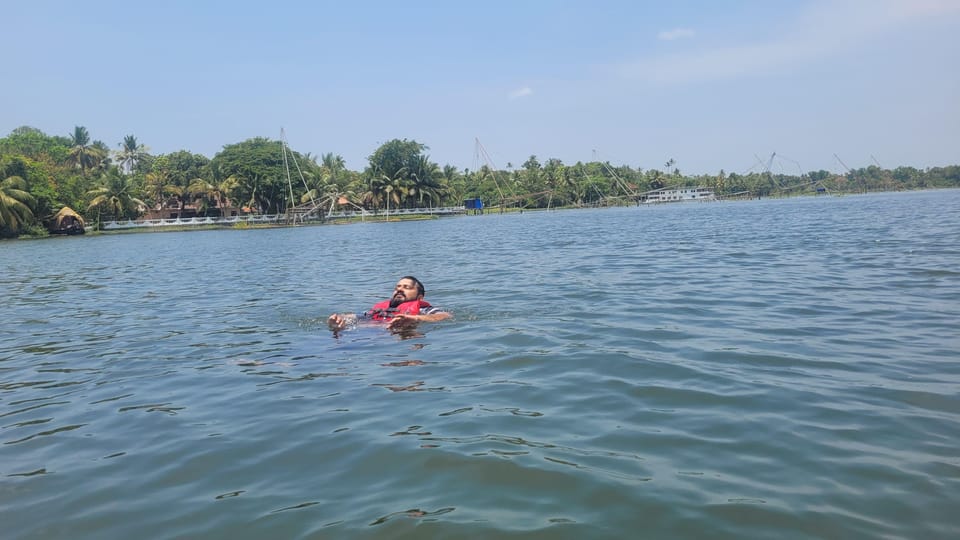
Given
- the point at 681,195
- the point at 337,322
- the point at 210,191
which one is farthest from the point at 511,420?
the point at 681,195

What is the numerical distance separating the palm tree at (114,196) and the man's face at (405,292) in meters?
81.3

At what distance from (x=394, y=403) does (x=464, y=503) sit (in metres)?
2.28

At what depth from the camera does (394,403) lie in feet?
20.3

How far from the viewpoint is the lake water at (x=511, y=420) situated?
387 centimetres

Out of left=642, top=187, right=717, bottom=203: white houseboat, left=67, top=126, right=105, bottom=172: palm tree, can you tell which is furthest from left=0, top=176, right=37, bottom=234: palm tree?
left=642, top=187, right=717, bottom=203: white houseboat

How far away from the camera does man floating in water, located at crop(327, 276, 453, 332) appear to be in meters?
9.99

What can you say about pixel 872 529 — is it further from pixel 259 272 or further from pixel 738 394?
pixel 259 272

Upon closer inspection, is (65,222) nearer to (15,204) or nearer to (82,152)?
(15,204)

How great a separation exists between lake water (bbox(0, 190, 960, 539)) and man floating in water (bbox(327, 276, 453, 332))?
0.29 m

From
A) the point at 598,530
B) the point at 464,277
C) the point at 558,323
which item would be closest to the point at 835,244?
the point at 464,277

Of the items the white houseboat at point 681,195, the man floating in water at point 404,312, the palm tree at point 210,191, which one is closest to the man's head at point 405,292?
the man floating in water at point 404,312

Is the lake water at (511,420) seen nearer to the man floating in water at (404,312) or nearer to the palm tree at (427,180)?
the man floating in water at (404,312)

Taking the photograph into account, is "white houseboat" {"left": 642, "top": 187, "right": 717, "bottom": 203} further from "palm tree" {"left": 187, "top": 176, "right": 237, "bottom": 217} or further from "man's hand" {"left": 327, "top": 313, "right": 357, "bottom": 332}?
"man's hand" {"left": 327, "top": 313, "right": 357, "bottom": 332}

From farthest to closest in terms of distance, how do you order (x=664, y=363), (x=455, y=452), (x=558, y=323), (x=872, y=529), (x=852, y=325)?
(x=558, y=323) < (x=852, y=325) < (x=664, y=363) < (x=455, y=452) < (x=872, y=529)
